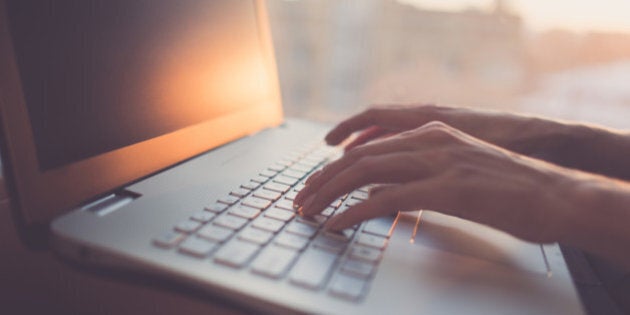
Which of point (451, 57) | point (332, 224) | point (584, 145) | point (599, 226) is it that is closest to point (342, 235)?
point (332, 224)

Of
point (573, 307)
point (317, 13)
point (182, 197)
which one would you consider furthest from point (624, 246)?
point (317, 13)

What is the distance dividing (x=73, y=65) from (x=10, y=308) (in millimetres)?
264

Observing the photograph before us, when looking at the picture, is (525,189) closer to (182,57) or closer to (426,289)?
(426,289)

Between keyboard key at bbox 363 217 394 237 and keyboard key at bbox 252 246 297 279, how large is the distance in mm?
103

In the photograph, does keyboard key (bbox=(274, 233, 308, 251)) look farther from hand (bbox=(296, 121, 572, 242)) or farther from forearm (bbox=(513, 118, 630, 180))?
forearm (bbox=(513, 118, 630, 180))

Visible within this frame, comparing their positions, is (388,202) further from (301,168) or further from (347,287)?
(301,168)

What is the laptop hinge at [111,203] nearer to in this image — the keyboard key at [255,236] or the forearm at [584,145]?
the keyboard key at [255,236]

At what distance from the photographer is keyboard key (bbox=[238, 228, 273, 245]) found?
0.37 meters

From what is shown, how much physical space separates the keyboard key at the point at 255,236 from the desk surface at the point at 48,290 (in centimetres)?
10

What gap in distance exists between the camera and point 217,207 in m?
0.43

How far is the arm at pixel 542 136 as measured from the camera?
646 millimetres

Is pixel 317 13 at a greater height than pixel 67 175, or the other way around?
pixel 317 13

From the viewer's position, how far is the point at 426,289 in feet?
1.09

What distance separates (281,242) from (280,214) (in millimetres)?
65
